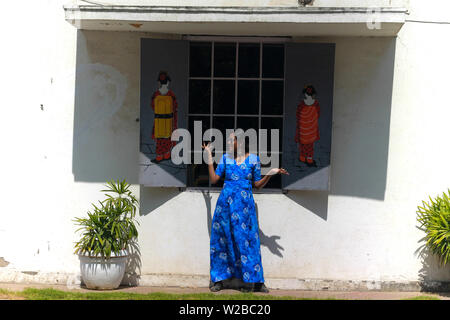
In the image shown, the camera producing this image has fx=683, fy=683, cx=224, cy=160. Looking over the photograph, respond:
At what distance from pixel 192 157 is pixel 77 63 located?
1.70m

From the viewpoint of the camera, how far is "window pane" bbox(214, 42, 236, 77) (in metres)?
7.93

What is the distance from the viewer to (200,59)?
7.95 metres

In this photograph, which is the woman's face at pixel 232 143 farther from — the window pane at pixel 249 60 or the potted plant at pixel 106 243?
the potted plant at pixel 106 243

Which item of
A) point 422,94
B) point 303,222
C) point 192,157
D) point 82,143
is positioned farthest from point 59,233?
point 422,94

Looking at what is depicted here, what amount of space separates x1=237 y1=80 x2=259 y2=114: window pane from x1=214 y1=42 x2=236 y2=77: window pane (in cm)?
18

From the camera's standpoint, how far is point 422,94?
7652mm

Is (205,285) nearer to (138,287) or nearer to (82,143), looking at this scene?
(138,287)

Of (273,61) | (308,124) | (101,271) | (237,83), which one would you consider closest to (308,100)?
(308,124)

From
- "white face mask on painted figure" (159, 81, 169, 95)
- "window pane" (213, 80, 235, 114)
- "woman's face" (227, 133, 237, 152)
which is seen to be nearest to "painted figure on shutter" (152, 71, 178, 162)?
"white face mask on painted figure" (159, 81, 169, 95)

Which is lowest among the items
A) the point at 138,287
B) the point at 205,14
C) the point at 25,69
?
the point at 138,287

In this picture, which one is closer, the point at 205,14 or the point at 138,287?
the point at 205,14

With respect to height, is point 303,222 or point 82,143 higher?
point 82,143

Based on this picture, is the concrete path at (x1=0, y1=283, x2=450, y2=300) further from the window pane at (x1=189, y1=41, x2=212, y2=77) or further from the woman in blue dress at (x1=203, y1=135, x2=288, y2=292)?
the window pane at (x1=189, y1=41, x2=212, y2=77)

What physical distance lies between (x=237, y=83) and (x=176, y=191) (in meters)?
1.44
